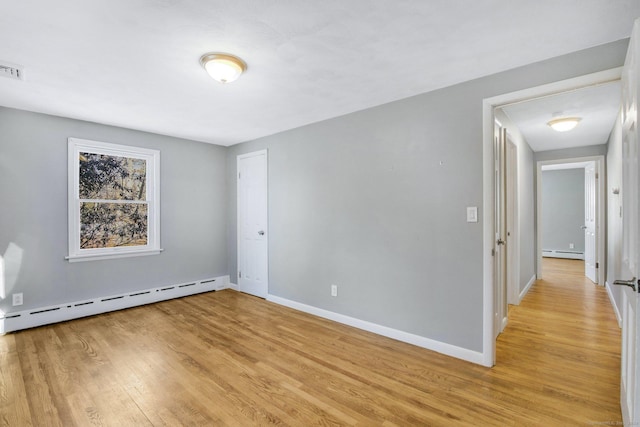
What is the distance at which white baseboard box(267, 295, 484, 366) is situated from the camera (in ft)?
8.31

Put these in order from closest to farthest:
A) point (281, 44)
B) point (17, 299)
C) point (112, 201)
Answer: point (281, 44)
point (17, 299)
point (112, 201)

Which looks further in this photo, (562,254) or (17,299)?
(562,254)

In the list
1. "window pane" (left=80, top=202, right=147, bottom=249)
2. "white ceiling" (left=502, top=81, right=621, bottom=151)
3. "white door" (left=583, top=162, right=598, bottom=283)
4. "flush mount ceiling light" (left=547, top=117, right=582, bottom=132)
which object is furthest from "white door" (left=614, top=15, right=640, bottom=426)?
"window pane" (left=80, top=202, right=147, bottom=249)

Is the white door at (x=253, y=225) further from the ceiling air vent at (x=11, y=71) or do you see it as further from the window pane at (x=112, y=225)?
the ceiling air vent at (x=11, y=71)

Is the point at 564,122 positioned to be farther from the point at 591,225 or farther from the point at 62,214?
the point at 62,214

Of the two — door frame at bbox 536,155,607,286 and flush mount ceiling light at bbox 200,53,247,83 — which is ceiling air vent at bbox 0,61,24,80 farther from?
door frame at bbox 536,155,607,286

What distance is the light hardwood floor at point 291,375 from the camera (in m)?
1.86

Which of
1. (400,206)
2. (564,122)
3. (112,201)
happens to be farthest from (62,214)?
(564,122)

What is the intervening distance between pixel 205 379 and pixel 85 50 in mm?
2605

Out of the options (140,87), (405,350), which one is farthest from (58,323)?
(405,350)

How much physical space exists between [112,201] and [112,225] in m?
0.33

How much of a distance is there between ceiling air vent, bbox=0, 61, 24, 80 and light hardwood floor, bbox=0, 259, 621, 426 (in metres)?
2.45

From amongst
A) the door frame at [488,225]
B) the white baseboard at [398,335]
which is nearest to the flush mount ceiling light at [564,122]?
the door frame at [488,225]

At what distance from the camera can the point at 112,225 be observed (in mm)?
3957
